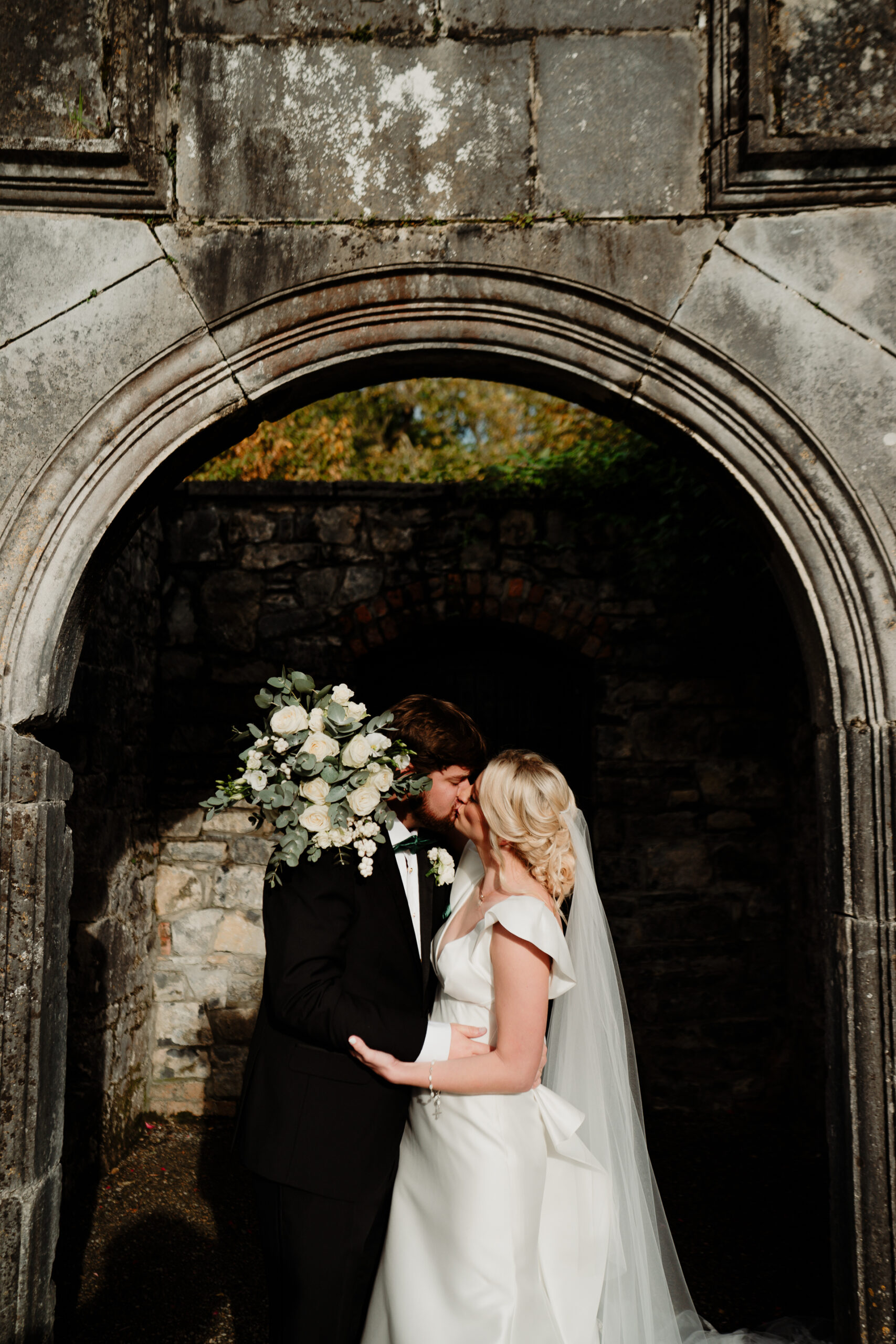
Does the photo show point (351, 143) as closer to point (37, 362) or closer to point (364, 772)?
point (37, 362)

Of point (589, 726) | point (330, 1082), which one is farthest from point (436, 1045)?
point (589, 726)

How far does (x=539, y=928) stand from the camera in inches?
88.9

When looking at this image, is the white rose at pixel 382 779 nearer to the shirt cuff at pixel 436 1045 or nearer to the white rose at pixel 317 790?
the white rose at pixel 317 790

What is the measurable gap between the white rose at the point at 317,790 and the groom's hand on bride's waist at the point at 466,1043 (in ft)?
2.44

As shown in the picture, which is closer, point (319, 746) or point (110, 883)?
point (319, 746)

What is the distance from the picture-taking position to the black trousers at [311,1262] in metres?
2.11

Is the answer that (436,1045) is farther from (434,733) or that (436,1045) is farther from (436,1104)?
(434,733)

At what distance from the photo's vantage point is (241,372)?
2.22 metres

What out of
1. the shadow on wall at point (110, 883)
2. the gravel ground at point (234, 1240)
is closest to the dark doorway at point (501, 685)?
the shadow on wall at point (110, 883)

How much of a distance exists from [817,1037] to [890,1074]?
285 cm

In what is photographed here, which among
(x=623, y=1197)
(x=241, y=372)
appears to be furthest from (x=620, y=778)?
(x=241, y=372)

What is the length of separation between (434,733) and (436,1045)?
34.4 inches

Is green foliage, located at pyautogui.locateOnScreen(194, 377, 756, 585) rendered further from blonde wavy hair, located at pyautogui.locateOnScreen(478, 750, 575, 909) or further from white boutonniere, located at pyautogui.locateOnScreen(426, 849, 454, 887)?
white boutonniere, located at pyautogui.locateOnScreen(426, 849, 454, 887)

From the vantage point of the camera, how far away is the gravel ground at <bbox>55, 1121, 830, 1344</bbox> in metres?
3.18
